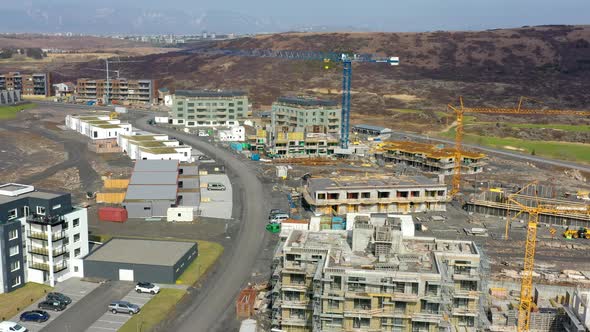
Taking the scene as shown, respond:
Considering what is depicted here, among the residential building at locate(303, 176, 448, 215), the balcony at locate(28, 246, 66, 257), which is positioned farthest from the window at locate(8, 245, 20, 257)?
the residential building at locate(303, 176, 448, 215)

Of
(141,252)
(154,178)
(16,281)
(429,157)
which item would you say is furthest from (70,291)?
(429,157)

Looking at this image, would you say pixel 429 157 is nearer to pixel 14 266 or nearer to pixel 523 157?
pixel 523 157

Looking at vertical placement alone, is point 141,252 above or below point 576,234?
above

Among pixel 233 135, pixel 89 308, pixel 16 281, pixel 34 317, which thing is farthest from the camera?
pixel 233 135

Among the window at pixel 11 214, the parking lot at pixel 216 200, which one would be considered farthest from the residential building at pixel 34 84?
the window at pixel 11 214

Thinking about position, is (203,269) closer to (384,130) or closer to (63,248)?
(63,248)

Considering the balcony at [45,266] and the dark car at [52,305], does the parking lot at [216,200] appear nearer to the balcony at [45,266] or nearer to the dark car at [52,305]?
the balcony at [45,266]
